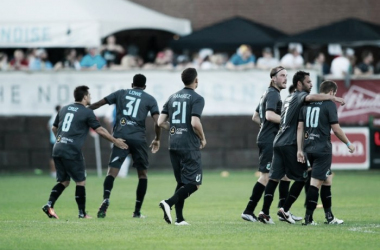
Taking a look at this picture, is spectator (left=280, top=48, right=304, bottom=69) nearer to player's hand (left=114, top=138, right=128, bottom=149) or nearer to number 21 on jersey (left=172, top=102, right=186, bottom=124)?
player's hand (left=114, top=138, right=128, bottom=149)

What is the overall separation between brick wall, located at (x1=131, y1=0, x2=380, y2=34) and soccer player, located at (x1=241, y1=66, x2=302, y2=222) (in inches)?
706

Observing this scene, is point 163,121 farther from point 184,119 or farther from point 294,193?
point 294,193

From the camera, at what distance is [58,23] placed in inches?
1116

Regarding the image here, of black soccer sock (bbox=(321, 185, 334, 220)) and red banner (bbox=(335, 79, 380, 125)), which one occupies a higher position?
red banner (bbox=(335, 79, 380, 125))

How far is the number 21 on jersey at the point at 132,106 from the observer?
15.6 m

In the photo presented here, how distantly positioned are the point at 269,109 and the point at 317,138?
0.90m

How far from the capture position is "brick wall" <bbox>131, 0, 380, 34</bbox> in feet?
107

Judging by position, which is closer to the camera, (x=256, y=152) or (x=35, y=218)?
(x=35, y=218)

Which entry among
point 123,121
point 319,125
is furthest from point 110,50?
point 319,125

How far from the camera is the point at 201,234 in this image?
42.0ft

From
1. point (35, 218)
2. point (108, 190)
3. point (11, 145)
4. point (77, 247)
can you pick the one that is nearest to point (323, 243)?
point (77, 247)

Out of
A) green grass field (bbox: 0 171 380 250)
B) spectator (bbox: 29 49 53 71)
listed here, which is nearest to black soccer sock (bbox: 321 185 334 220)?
green grass field (bbox: 0 171 380 250)

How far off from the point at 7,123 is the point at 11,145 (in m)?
0.62

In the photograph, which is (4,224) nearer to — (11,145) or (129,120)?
(129,120)
